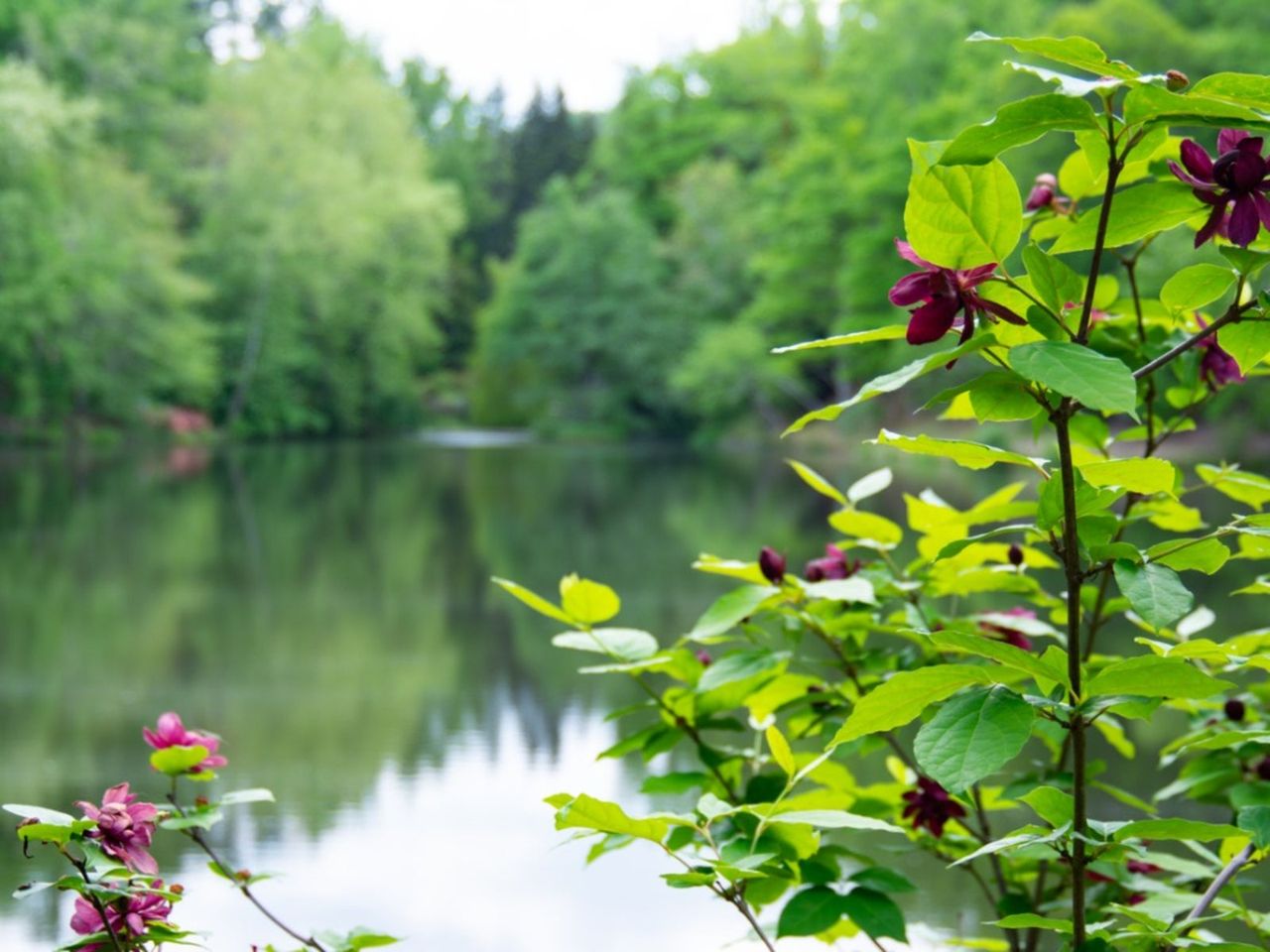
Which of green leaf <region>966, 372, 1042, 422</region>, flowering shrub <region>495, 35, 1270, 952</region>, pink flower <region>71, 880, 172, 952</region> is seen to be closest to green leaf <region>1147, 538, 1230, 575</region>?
flowering shrub <region>495, 35, 1270, 952</region>

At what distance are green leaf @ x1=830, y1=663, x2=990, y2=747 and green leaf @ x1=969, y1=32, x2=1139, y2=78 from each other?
251 millimetres

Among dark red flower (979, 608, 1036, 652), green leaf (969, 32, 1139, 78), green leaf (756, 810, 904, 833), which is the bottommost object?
dark red flower (979, 608, 1036, 652)

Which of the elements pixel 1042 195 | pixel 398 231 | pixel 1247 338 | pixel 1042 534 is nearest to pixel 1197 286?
pixel 1247 338

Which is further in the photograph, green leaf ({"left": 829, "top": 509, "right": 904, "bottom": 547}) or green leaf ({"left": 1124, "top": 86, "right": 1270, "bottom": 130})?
green leaf ({"left": 829, "top": 509, "right": 904, "bottom": 547})

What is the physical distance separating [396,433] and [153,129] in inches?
319

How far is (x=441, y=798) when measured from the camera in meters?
3.32

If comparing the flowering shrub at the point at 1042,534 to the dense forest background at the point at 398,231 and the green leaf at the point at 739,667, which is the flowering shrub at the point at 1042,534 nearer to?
the green leaf at the point at 739,667

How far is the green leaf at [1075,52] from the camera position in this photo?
1.70ft

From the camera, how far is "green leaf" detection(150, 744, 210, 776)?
33.5 inches

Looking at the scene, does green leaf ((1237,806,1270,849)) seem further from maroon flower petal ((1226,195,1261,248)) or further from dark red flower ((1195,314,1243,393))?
dark red flower ((1195,314,1243,393))

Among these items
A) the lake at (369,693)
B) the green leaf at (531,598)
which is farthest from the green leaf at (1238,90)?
the lake at (369,693)

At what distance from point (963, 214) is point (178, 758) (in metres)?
0.59

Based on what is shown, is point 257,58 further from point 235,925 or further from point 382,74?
point 235,925

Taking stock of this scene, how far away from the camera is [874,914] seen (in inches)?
35.6
